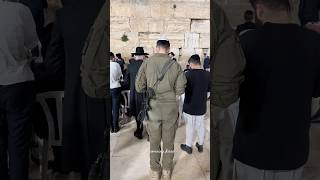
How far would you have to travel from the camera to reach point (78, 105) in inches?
75.1

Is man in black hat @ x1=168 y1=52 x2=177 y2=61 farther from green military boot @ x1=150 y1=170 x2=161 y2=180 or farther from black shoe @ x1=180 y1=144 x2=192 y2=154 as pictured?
green military boot @ x1=150 y1=170 x2=161 y2=180

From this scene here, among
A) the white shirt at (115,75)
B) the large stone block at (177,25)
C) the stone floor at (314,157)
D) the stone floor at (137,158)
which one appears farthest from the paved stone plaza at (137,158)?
the stone floor at (314,157)

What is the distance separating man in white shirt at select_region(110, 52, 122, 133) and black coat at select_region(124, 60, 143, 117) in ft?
0.14

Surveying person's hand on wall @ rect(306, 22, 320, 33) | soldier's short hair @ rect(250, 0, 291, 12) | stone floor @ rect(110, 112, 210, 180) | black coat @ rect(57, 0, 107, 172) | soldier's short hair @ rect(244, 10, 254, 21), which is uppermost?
soldier's short hair @ rect(250, 0, 291, 12)

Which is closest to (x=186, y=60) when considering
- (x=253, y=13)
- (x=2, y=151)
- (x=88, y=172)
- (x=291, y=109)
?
(x=253, y=13)

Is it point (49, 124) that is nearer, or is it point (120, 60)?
point (120, 60)

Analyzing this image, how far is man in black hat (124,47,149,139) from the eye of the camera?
1.74 m

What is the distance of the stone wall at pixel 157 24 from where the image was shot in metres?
1.70

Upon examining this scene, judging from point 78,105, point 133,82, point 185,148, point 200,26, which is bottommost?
point 185,148

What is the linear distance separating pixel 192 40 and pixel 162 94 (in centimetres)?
26

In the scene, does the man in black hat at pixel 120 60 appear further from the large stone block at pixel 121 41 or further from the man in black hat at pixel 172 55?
the man in black hat at pixel 172 55

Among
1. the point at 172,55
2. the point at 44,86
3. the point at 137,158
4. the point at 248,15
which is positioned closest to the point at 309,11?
the point at 248,15

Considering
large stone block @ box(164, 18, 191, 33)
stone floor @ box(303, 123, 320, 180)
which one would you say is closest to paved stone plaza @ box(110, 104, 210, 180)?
large stone block @ box(164, 18, 191, 33)

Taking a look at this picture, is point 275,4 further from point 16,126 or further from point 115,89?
point 16,126
